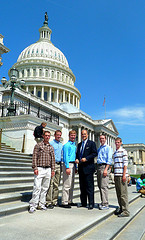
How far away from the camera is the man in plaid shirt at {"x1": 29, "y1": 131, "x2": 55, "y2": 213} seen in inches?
221

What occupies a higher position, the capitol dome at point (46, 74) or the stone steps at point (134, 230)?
the capitol dome at point (46, 74)

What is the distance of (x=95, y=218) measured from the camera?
4820mm

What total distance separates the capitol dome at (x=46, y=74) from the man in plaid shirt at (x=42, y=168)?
203 ft

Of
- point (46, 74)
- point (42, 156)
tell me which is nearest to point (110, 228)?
point (42, 156)

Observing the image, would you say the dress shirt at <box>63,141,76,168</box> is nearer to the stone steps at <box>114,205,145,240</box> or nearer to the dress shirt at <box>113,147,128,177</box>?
the dress shirt at <box>113,147,128,177</box>

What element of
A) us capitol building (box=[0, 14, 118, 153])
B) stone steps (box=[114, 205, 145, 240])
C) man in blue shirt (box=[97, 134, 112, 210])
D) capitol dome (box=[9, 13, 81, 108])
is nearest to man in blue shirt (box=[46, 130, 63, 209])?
man in blue shirt (box=[97, 134, 112, 210])

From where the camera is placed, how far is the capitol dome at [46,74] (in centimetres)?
6988

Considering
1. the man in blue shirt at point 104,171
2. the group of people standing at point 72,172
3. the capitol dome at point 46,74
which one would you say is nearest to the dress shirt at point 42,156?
the group of people standing at point 72,172

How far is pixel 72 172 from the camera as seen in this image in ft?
20.9

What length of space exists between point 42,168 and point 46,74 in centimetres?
7113

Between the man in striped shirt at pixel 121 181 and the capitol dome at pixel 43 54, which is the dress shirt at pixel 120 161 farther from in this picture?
the capitol dome at pixel 43 54

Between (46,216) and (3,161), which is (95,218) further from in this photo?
(3,161)

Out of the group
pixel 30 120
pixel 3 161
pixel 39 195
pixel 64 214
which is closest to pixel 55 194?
pixel 39 195

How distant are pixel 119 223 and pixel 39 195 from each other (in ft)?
6.93
